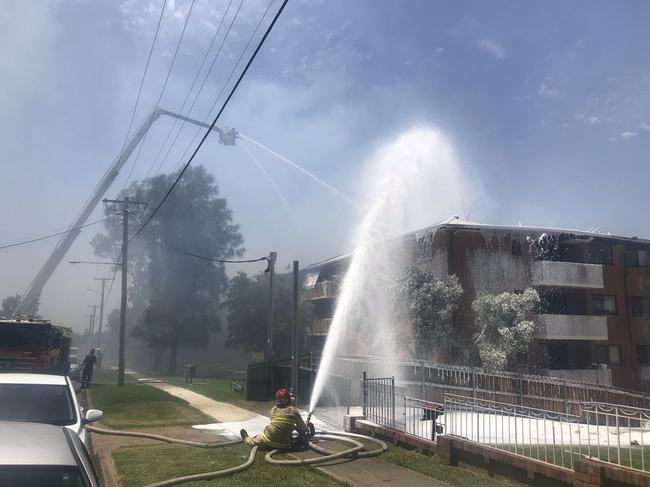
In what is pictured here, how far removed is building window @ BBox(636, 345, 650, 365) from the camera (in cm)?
3375

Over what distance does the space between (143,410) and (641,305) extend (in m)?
29.2


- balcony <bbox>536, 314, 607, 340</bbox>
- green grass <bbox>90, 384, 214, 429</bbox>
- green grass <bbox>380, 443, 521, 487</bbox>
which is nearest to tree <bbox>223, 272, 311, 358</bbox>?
balcony <bbox>536, 314, 607, 340</bbox>

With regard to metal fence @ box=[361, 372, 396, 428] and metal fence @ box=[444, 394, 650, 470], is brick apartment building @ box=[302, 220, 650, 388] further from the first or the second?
metal fence @ box=[444, 394, 650, 470]

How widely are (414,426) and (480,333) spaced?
1804 centimetres

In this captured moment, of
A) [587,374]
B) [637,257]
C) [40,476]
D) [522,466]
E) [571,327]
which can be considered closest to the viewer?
[40,476]

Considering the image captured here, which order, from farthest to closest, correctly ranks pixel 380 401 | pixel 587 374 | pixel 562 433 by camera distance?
pixel 587 374 → pixel 380 401 → pixel 562 433

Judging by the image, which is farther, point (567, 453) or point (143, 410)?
point (143, 410)

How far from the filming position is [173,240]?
50844mm

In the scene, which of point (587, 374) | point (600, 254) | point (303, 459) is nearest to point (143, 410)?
point (303, 459)

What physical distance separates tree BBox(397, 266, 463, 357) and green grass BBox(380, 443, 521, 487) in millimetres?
17180

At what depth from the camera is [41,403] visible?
7.70 meters

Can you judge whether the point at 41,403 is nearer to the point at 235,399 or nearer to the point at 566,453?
the point at 566,453

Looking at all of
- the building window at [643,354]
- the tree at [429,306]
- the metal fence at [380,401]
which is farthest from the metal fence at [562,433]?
the building window at [643,354]

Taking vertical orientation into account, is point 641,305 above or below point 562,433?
above
